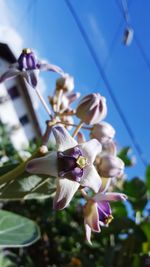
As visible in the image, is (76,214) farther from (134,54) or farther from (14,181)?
(14,181)

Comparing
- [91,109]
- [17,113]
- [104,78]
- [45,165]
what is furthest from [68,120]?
[17,113]

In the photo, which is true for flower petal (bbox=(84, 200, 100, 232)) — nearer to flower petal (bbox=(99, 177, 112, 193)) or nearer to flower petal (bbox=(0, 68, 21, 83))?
flower petal (bbox=(99, 177, 112, 193))

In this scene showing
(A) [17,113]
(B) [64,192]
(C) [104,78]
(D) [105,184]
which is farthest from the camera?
(A) [17,113]

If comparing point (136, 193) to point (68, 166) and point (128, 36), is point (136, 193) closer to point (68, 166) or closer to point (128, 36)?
point (128, 36)

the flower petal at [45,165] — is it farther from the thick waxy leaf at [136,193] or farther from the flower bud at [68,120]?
the thick waxy leaf at [136,193]

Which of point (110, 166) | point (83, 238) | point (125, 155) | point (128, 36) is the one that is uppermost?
point (128, 36)

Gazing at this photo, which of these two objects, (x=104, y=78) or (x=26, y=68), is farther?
(x=104, y=78)

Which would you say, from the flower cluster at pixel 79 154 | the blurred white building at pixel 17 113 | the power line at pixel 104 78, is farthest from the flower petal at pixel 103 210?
the blurred white building at pixel 17 113

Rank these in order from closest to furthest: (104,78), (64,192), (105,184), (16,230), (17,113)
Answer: (64,192) < (105,184) < (16,230) < (104,78) < (17,113)
